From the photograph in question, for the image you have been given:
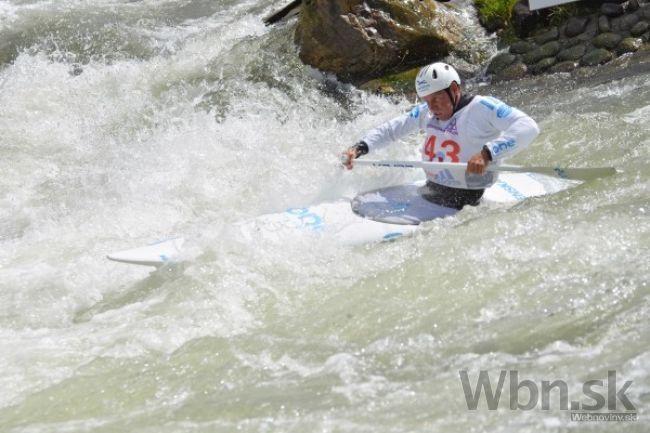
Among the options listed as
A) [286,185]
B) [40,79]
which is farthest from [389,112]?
[40,79]

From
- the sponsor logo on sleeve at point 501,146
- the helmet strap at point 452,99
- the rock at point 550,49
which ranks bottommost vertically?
the rock at point 550,49

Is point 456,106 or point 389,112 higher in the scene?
point 456,106

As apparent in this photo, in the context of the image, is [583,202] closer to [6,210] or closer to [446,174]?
[446,174]

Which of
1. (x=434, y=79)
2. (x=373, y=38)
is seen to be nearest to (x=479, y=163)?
(x=434, y=79)

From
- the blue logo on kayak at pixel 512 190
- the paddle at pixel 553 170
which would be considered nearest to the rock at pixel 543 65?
the blue logo on kayak at pixel 512 190

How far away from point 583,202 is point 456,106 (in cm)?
121

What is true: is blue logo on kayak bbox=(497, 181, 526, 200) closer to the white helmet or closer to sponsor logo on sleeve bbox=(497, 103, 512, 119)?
sponsor logo on sleeve bbox=(497, 103, 512, 119)

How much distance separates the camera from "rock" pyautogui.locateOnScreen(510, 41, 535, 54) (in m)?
10.0

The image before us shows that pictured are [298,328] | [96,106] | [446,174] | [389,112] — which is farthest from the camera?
[96,106]

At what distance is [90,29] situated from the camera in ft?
43.1

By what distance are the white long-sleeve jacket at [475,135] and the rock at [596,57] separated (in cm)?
445

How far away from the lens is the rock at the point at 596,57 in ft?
31.0

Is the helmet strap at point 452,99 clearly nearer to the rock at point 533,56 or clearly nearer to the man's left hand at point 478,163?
the man's left hand at point 478,163

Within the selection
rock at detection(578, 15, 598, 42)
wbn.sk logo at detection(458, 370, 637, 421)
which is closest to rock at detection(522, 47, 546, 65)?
rock at detection(578, 15, 598, 42)
